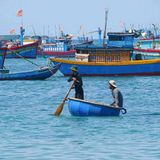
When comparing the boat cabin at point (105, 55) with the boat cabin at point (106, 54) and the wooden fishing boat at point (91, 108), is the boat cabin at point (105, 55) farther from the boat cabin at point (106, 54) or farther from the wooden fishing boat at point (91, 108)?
the wooden fishing boat at point (91, 108)

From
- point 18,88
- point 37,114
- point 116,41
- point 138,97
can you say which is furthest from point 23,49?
point 37,114

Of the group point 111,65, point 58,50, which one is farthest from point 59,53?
point 111,65

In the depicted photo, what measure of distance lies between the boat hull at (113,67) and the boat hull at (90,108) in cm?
2786

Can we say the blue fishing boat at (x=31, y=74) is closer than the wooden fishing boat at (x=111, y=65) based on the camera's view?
Yes

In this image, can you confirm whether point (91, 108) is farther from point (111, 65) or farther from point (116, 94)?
point (111, 65)

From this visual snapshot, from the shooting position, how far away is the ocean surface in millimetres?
21078

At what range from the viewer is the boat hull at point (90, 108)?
93.9 feet

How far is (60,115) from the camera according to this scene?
101 feet

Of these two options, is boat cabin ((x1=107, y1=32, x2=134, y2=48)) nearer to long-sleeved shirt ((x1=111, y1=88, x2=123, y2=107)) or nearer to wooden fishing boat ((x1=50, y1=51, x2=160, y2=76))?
wooden fishing boat ((x1=50, y1=51, x2=160, y2=76))

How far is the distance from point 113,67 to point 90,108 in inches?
1142

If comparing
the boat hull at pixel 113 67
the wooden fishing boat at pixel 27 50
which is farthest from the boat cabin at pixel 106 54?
the wooden fishing boat at pixel 27 50

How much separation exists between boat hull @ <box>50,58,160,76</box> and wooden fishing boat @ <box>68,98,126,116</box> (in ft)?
91.4

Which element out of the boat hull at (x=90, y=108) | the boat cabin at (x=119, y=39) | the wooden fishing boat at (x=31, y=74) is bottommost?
the wooden fishing boat at (x=31, y=74)

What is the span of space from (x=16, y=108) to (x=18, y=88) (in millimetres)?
15022
